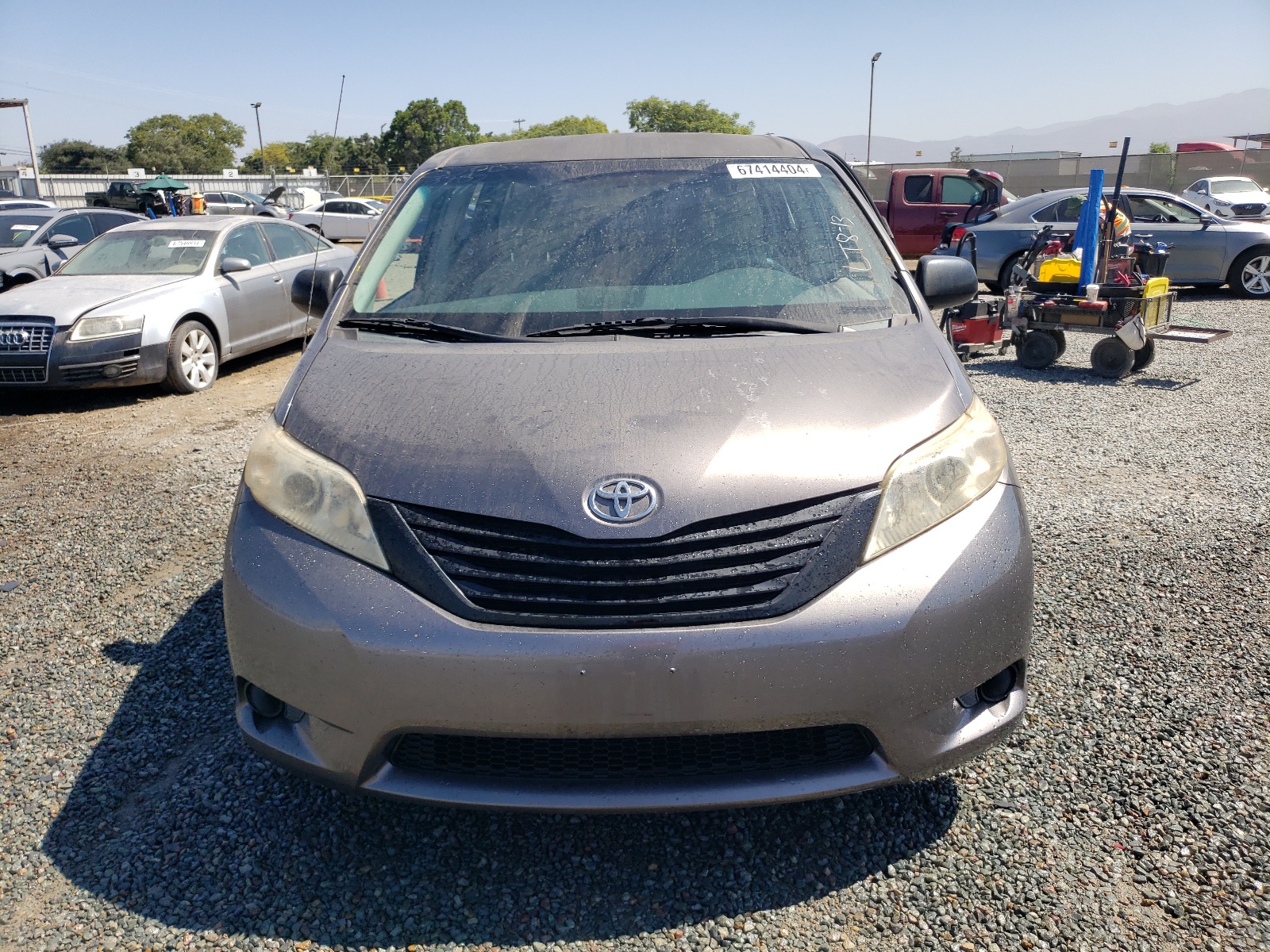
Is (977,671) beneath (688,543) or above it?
beneath

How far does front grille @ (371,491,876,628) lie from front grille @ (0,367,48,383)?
23.9 feet

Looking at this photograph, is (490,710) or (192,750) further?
(192,750)

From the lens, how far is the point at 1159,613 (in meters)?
3.67

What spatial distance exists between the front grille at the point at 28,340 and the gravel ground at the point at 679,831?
4.52 meters

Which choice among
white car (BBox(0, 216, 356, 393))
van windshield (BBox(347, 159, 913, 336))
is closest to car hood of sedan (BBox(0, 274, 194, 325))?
white car (BBox(0, 216, 356, 393))

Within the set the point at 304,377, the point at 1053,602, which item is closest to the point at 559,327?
the point at 304,377

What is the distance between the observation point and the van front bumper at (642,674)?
1.96 m

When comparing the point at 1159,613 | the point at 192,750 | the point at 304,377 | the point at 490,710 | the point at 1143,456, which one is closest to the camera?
the point at 490,710

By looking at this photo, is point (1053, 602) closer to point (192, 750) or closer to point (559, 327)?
point (559, 327)

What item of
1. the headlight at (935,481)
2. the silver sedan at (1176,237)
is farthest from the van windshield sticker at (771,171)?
the silver sedan at (1176,237)

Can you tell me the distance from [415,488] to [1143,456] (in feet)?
17.3

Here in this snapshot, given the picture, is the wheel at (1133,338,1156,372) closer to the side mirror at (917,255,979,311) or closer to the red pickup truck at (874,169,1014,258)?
the side mirror at (917,255,979,311)

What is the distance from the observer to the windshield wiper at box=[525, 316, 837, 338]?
2.75 meters

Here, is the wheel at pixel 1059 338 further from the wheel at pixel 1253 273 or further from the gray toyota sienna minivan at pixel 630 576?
the gray toyota sienna minivan at pixel 630 576
